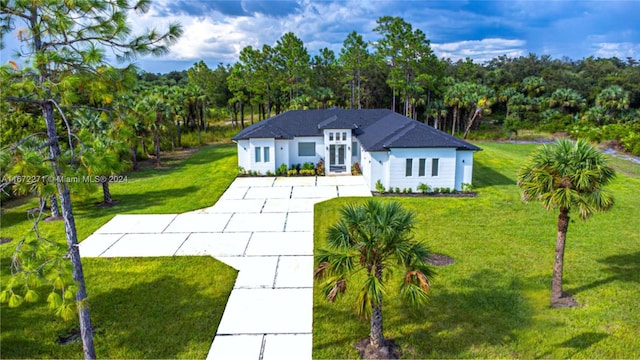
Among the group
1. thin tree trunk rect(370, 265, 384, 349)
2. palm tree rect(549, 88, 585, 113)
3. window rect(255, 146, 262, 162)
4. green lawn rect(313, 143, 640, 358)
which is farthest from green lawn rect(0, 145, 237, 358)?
palm tree rect(549, 88, 585, 113)

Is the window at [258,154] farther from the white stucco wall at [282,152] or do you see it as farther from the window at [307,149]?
the window at [307,149]

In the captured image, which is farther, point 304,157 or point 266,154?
point 304,157

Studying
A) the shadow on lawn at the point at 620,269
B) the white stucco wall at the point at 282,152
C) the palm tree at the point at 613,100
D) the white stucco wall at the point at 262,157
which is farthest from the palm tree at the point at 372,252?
the palm tree at the point at 613,100

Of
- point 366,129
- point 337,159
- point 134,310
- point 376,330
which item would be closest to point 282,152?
point 337,159

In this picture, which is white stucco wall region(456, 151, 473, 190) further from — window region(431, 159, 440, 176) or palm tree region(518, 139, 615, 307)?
palm tree region(518, 139, 615, 307)

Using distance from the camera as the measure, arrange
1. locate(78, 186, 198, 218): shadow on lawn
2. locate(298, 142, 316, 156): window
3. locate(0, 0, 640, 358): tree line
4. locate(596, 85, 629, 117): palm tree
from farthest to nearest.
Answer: locate(596, 85, 629, 117): palm tree → locate(298, 142, 316, 156): window → locate(78, 186, 198, 218): shadow on lawn → locate(0, 0, 640, 358): tree line

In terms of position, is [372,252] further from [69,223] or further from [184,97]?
[184,97]

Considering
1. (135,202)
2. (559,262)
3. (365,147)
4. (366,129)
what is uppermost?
(366,129)
